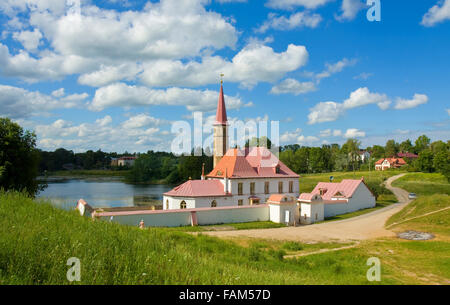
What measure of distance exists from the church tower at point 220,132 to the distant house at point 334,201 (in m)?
11.1

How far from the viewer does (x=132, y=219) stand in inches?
878

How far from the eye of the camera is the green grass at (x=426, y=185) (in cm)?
5062

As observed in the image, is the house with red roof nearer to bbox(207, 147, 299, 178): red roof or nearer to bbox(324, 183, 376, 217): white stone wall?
bbox(207, 147, 299, 178): red roof

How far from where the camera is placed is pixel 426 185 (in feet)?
181

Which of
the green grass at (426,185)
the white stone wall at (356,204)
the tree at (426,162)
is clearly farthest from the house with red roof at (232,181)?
the tree at (426,162)

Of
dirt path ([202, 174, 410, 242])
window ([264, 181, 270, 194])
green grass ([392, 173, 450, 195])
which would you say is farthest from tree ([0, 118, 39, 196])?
green grass ([392, 173, 450, 195])

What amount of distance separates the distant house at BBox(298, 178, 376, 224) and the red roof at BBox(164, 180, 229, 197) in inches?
294

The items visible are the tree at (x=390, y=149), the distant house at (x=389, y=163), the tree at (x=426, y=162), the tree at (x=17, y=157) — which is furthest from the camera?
the tree at (x=390, y=149)

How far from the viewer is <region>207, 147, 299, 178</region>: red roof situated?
33031 mm

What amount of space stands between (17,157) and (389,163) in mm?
92468

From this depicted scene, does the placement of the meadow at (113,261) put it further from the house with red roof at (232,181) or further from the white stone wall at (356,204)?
the white stone wall at (356,204)

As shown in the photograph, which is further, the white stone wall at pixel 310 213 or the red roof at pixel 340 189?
the red roof at pixel 340 189

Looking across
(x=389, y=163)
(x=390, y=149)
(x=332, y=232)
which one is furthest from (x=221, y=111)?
(x=390, y=149)

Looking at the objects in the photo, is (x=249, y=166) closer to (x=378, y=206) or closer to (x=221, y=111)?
(x=221, y=111)
